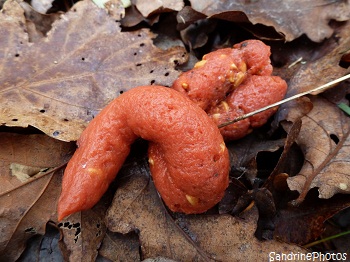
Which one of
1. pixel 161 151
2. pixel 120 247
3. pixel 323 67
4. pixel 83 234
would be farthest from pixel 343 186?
pixel 83 234

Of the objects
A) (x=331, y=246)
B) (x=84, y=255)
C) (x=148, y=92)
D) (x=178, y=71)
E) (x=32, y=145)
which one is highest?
(x=148, y=92)

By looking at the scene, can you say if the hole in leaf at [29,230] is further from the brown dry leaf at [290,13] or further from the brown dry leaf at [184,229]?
the brown dry leaf at [290,13]

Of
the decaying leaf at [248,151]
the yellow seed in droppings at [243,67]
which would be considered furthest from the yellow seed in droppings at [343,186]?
the yellow seed in droppings at [243,67]

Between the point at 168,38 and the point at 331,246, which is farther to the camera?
the point at 168,38

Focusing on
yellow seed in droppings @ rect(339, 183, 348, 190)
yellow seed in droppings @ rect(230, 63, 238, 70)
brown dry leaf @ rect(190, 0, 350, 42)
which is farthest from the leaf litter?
yellow seed in droppings @ rect(230, 63, 238, 70)

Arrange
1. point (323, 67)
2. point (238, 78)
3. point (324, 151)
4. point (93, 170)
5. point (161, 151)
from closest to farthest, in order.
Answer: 1. point (93, 170)
2. point (161, 151)
3. point (324, 151)
4. point (238, 78)
5. point (323, 67)

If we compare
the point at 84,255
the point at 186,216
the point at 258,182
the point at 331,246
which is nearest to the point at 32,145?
the point at 84,255

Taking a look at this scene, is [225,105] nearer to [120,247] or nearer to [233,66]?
[233,66]

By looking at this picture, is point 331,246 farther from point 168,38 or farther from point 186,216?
point 168,38
